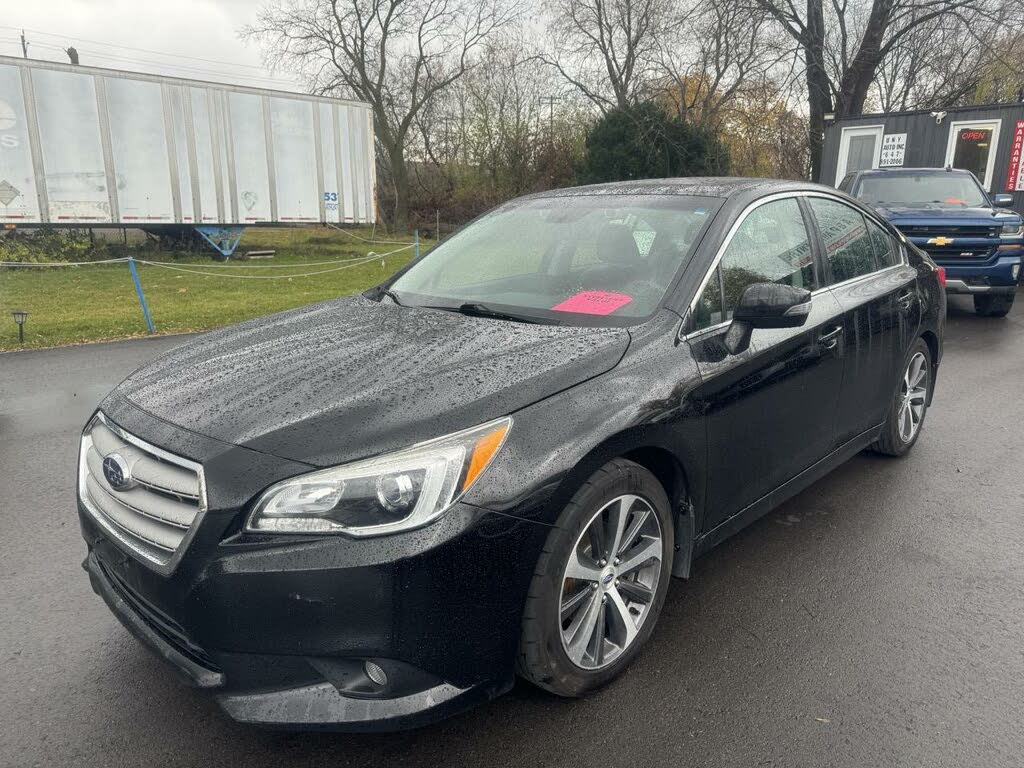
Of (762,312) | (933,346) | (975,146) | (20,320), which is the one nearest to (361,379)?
(762,312)

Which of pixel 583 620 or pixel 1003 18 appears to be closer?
pixel 583 620

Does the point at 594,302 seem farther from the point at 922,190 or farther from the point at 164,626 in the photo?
the point at 922,190

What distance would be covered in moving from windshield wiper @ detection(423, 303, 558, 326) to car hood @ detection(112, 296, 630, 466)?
0.17 ft

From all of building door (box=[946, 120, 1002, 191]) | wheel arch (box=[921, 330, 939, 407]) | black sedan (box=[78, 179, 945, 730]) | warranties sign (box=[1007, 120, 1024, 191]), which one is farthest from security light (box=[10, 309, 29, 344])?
warranties sign (box=[1007, 120, 1024, 191])

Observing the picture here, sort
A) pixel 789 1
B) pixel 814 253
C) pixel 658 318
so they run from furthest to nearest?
pixel 789 1 < pixel 814 253 < pixel 658 318

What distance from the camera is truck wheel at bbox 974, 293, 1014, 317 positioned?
10266 millimetres

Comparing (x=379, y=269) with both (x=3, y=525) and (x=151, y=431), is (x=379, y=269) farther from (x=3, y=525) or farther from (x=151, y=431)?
(x=151, y=431)

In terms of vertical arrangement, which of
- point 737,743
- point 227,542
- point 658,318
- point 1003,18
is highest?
point 1003,18

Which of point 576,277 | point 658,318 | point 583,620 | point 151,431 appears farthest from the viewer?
point 576,277

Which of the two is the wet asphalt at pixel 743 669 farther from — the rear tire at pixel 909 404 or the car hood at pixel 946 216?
the car hood at pixel 946 216

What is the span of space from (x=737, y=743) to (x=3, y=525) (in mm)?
3645

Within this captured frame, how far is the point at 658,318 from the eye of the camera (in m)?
2.83

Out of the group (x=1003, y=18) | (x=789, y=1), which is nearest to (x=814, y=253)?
(x=1003, y=18)

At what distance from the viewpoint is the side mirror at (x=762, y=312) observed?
113 inches
